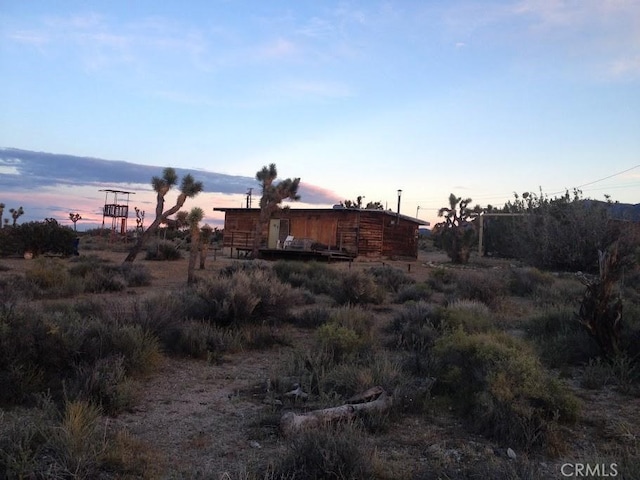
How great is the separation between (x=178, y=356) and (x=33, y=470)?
444 centimetres

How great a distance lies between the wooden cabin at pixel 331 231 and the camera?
33781 mm

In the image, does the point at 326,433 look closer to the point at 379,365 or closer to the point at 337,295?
Result: the point at 379,365

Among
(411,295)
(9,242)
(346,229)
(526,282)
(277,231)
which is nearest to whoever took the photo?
(411,295)

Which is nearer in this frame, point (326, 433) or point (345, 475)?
point (345, 475)

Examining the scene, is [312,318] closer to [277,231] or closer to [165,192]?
[165,192]

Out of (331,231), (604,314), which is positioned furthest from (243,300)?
(331,231)

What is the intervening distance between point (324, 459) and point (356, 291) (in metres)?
9.47

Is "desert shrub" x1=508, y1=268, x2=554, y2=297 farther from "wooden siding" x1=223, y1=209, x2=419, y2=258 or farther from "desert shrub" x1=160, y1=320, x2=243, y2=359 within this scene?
"wooden siding" x1=223, y1=209, x2=419, y2=258

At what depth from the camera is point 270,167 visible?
3083 centimetres

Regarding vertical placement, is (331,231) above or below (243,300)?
above

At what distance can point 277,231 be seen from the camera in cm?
3812

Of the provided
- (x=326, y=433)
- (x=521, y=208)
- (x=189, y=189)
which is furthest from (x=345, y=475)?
(x=521, y=208)

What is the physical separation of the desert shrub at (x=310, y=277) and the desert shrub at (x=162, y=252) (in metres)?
9.60

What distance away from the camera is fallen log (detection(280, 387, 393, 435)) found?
16.0 ft
